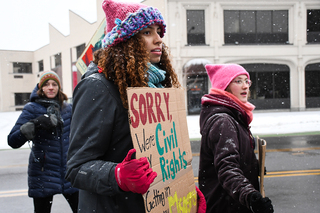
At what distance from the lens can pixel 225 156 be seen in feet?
6.37

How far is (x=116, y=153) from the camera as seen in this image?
145 cm

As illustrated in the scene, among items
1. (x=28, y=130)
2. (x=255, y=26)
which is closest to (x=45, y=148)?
(x=28, y=130)

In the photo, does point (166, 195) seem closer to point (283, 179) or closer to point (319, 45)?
point (283, 179)

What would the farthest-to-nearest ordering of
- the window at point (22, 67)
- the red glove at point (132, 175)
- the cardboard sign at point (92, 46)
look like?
the window at point (22, 67)
the cardboard sign at point (92, 46)
the red glove at point (132, 175)

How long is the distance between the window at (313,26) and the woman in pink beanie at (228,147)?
72.5 ft

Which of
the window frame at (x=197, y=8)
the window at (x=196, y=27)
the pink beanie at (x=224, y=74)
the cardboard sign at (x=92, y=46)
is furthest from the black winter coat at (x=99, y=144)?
the window at (x=196, y=27)

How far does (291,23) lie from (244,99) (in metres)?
21.2

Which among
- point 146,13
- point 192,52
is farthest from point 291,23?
point 146,13

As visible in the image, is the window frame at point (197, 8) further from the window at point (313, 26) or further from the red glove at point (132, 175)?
the red glove at point (132, 175)

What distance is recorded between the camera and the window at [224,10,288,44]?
2034 centimetres

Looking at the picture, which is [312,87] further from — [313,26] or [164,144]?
[164,144]

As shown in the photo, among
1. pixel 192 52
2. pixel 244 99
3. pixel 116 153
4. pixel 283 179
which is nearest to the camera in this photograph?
pixel 116 153

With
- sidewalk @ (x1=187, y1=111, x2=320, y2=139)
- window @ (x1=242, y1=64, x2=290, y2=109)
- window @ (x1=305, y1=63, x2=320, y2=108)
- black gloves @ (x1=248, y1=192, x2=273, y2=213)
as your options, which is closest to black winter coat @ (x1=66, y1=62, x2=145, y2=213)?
black gloves @ (x1=248, y1=192, x2=273, y2=213)

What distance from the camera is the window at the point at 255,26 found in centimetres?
2034
